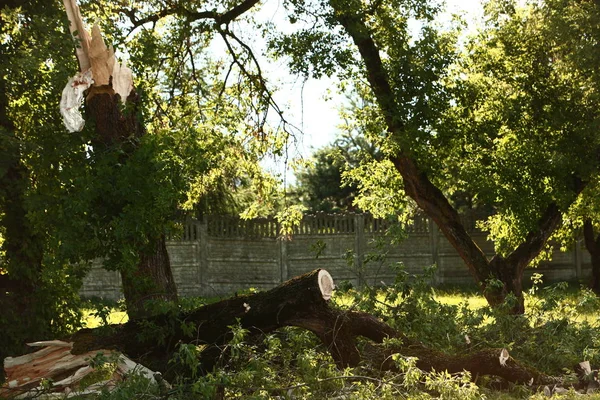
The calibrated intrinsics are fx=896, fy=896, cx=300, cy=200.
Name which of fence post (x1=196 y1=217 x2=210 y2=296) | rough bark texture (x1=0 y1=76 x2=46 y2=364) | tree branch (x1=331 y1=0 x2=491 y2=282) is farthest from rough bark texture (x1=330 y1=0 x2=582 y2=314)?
fence post (x1=196 y1=217 x2=210 y2=296)

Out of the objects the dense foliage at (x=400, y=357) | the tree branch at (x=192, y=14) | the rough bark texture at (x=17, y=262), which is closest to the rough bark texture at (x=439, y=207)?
the tree branch at (x=192, y=14)

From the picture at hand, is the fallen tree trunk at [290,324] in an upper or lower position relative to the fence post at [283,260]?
lower

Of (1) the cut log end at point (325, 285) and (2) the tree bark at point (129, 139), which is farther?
(2) the tree bark at point (129, 139)

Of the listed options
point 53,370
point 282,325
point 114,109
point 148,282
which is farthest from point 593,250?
point 53,370

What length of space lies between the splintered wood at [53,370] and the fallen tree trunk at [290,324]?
9 cm

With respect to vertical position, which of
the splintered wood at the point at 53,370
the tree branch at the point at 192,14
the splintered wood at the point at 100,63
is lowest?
the splintered wood at the point at 53,370

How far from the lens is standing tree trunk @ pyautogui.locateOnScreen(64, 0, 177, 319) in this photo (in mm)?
9641

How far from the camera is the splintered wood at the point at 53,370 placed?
8406 mm

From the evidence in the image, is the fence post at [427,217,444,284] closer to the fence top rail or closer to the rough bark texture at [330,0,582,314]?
the fence top rail

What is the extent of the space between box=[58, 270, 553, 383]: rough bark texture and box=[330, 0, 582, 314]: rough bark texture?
18.3ft

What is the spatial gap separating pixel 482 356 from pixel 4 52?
20.7 feet

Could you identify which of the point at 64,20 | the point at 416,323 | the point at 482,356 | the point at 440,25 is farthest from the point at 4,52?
the point at 440,25

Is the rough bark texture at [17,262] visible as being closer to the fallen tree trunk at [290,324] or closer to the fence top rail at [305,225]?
the fallen tree trunk at [290,324]

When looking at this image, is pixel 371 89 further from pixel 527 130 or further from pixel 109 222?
pixel 109 222
